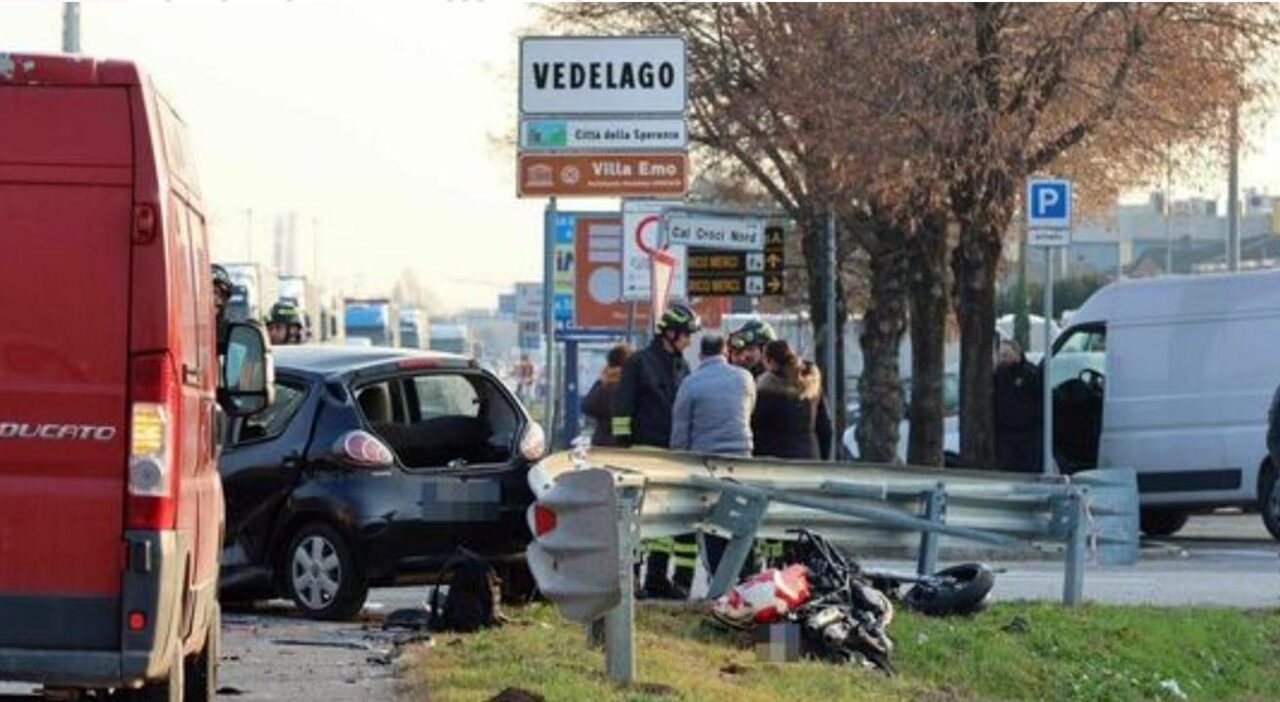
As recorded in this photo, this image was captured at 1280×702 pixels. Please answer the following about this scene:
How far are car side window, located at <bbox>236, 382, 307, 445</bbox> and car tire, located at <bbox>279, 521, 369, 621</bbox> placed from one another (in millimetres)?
569

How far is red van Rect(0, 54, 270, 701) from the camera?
802 centimetres

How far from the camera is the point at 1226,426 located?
82.5 feet

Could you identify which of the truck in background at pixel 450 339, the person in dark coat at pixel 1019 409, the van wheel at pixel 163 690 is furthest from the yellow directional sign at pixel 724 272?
the truck in background at pixel 450 339

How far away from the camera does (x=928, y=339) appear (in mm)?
33500

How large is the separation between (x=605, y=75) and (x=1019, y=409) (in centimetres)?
982

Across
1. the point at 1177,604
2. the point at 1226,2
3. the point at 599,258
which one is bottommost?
the point at 1177,604

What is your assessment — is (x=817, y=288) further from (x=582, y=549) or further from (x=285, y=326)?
(x=582, y=549)

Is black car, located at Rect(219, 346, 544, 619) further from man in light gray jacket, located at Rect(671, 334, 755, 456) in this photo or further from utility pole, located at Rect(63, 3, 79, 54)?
utility pole, located at Rect(63, 3, 79, 54)

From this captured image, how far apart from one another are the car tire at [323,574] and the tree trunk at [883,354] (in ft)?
69.7

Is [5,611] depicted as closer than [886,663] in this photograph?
Yes

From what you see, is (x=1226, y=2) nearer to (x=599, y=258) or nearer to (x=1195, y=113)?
(x=1195, y=113)

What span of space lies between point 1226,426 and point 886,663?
12382mm

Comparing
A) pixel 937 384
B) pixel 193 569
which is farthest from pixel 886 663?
pixel 937 384

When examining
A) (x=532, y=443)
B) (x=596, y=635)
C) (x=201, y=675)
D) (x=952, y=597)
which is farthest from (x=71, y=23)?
(x=201, y=675)
